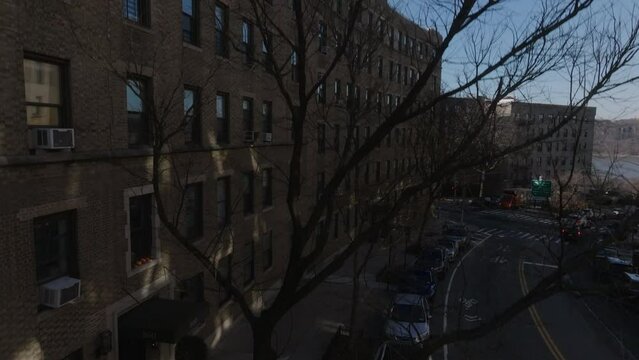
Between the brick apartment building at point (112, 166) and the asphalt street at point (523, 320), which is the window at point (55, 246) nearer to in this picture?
the brick apartment building at point (112, 166)

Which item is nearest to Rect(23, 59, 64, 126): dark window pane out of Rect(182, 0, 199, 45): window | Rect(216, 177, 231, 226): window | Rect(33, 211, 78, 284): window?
Rect(33, 211, 78, 284): window

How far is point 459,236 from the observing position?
37719 mm

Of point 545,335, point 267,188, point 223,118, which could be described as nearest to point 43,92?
point 223,118

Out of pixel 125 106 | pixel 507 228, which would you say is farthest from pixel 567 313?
pixel 507 228

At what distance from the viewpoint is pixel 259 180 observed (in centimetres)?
1927

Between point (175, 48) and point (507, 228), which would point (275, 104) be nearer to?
point (175, 48)

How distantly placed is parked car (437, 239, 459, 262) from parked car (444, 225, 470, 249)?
931mm

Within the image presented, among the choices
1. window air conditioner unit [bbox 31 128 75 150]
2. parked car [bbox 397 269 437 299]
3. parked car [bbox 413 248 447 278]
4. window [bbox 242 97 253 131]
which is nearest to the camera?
window air conditioner unit [bbox 31 128 75 150]

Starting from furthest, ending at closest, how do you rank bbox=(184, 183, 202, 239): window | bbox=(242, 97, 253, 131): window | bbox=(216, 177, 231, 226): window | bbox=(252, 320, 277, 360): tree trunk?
bbox=(242, 97, 253, 131): window, bbox=(216, 177, 231, 226): window, bbox=(184, 183, 202, 239): window, bbox=(252, 320, 277, 360): tree trunk

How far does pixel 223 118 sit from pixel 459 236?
25961 millimetres

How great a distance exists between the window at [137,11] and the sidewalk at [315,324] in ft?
27.6

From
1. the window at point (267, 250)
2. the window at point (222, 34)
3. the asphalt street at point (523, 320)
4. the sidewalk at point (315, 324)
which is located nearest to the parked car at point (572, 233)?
the asphalt street at point (523, 320)

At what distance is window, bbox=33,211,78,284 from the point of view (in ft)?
30.0

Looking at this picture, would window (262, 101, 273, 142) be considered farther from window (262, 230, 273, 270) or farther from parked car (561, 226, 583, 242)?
parked car (561, 226, 583, 242)
